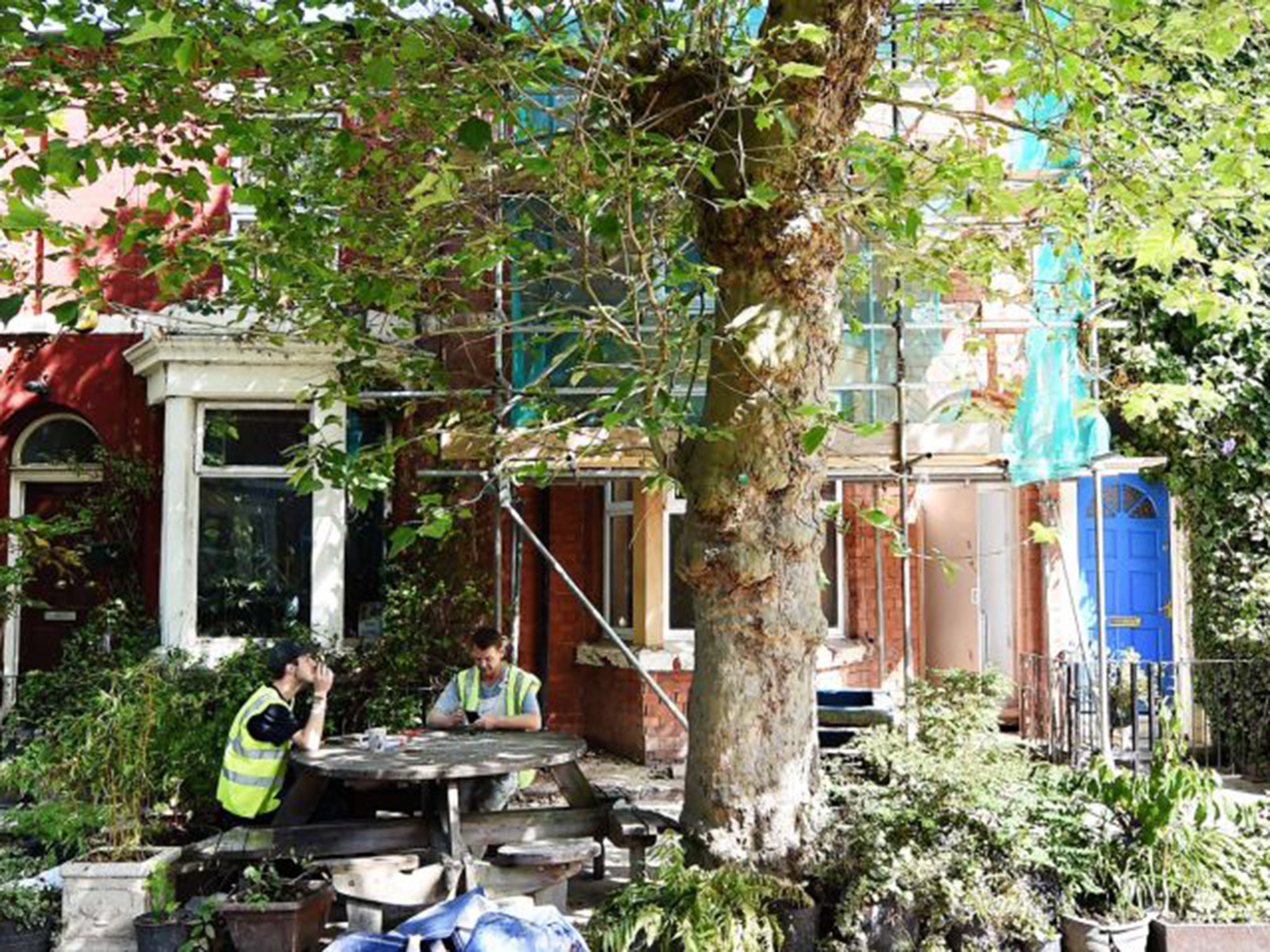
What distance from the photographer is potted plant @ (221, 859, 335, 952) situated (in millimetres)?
5863

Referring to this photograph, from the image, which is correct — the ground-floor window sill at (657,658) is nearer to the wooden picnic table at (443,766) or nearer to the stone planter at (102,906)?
the wooden picnic table at (443,766)

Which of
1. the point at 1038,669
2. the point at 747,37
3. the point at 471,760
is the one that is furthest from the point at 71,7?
the point at 1038,669

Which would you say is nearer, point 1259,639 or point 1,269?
point 1,269

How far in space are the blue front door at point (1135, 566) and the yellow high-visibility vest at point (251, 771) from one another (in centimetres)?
879

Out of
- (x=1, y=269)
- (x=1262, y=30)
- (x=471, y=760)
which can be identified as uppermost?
(x=1262, y=30)

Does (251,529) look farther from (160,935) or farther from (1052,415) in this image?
(1052,415)

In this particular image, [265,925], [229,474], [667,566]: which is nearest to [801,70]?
[265,925]

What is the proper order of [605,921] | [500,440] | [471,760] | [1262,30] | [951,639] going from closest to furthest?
1. [605,921]
2. [471,760]
3. [1262,30]
4. [500,440]
5. [951,639]

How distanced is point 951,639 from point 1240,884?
8.15 meters

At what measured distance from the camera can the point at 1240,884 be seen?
621cm

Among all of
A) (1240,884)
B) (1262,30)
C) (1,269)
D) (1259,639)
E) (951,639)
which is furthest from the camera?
(951,639)

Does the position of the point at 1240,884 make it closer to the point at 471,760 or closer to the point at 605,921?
the point at 605,921

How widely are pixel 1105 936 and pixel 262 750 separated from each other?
4.43 meters

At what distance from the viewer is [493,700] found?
838 centimetres
